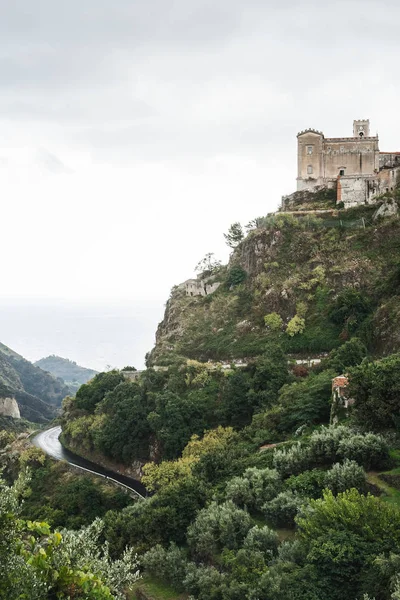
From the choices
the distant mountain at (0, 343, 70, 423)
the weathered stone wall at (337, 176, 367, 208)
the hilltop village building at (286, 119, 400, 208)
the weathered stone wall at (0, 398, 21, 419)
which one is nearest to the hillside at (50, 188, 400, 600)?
the weathered stone wall at (337, 176, 367, 208)

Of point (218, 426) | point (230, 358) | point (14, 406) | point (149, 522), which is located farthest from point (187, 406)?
point (14, 406)

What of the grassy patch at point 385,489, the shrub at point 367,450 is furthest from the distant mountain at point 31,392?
the grassy patch at point 385,489

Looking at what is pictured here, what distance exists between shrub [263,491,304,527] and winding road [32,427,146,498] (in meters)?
17.7

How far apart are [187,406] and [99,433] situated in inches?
423

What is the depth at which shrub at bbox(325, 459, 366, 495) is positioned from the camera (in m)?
24.0

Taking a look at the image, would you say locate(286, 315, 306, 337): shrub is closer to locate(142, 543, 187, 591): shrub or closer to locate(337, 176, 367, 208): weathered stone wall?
locate(337, 176, 367, 208): weathered stone wall

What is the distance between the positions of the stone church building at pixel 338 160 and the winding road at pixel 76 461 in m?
34.2

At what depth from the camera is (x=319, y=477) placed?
84.2 feet

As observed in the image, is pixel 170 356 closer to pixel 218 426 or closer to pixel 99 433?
pixel 99 433

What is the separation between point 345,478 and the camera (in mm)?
24062

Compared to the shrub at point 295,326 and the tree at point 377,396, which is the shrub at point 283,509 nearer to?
the tree at point 377,396

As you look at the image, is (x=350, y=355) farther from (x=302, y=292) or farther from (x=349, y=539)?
Result: (x=349, y=539)

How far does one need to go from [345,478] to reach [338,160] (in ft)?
146

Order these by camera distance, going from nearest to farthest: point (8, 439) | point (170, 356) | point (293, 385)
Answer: point (293, 385)
point (170, 356)
point (8, 439)
